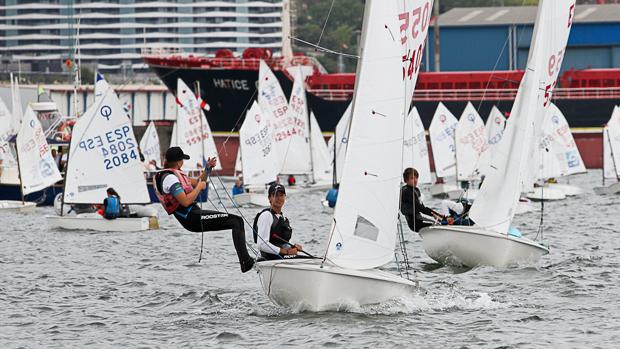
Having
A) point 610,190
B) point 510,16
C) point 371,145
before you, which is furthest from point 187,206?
point 510,16

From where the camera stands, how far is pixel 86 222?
92.6ft

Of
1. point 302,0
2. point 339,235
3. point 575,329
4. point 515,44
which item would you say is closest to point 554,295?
point 575,329

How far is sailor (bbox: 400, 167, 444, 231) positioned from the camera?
734 inches

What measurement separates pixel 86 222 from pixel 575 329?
Result: 15773mm

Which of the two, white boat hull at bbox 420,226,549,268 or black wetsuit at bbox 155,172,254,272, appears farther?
white boat hull at bbox 420,226,549,268

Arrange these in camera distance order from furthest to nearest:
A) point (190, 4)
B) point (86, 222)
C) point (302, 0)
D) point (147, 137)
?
point (302, 0) < point (190, 4) < point (147, 137) < point (86, 222)

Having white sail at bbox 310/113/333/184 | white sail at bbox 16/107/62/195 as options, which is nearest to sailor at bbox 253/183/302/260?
white sail at bbox 16/107/62/195

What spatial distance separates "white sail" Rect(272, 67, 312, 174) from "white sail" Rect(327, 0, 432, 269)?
30.1m

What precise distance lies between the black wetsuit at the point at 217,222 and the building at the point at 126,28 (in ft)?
390

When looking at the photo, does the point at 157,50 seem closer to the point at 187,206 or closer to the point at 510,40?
the point at 510,40

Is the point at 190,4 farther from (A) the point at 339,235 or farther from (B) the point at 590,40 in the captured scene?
(A) the point at 339,235

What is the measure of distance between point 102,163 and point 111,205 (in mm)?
1375

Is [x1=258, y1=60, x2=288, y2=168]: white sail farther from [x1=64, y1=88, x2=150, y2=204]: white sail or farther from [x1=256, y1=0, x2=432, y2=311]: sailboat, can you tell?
[x1=256, y1=0, x2=432, y2=311]: sailboat

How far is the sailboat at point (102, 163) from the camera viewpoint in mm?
28859
